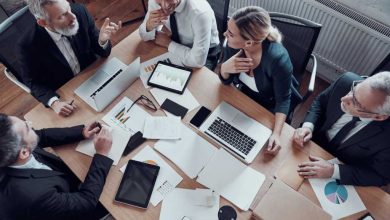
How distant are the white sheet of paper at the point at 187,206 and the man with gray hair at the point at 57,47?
835 millimetres

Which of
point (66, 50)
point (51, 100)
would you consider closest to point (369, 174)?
point (51, 100)

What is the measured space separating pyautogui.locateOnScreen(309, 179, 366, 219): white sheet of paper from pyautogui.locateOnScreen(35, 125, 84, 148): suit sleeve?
1275mm

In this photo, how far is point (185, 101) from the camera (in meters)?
1.80

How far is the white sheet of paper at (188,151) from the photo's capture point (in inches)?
61.4

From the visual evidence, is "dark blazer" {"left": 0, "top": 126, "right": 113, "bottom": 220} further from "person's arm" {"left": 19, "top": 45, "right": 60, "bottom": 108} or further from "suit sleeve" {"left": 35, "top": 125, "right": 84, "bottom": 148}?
"person's arm" {"left": 19, "top": 45, "right": 60, "bottom": 108}

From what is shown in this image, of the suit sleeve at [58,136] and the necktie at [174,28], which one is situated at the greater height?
the necktie at [174,28]

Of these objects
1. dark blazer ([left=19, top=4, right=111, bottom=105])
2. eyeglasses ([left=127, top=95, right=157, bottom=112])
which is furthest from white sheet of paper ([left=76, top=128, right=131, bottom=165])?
dark blazer ([left=19, top=4, right=111, bottom=105])

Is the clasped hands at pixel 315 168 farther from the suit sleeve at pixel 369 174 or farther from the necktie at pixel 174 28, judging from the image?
the necktie at pixel 174 28

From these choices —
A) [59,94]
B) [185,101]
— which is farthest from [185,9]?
[59,94]

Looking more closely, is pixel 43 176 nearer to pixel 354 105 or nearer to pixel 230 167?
pixel 230 167

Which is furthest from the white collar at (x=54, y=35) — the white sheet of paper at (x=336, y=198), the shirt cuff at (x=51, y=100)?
the white sheet of paper at (x=336, y=198)

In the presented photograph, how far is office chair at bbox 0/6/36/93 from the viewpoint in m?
1.77

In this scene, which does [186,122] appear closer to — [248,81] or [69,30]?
[248,81]

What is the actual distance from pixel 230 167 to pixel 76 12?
1.43 meters
